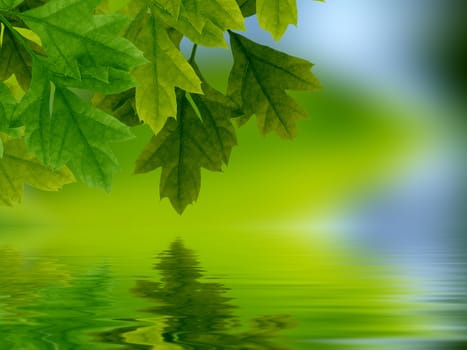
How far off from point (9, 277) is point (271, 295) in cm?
265

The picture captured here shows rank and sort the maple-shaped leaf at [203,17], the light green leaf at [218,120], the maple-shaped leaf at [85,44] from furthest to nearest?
the light green leaf at [218,120]
the maple-shaped leaf at [203,17]
the maple-shaped leaf at [85,44]

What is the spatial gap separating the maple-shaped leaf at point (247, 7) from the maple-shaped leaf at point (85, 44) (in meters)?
0.82

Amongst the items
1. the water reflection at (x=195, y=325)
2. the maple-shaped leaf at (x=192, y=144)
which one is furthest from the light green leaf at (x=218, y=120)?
the water reflection at (x=195, y=325)

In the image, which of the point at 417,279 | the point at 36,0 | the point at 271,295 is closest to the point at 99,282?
the point at 271,295

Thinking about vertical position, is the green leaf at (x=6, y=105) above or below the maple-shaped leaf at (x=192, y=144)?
below

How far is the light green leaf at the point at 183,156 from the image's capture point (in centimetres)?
346

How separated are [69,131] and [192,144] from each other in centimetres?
89

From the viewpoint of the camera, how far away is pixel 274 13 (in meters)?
3.10

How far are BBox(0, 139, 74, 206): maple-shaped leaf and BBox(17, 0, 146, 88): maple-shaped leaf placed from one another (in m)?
0.87

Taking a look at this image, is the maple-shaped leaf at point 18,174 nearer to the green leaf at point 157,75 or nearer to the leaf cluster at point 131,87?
the leaf cluster at point 131,87

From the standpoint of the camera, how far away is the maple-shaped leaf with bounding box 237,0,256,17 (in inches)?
129

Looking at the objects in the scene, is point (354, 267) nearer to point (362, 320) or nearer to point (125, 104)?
point (362, 320)

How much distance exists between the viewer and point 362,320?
434cm

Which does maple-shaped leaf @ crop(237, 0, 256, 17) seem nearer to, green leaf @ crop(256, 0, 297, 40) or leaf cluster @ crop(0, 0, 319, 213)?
leaf cluster @ crop(0, 0, 319, 213)
